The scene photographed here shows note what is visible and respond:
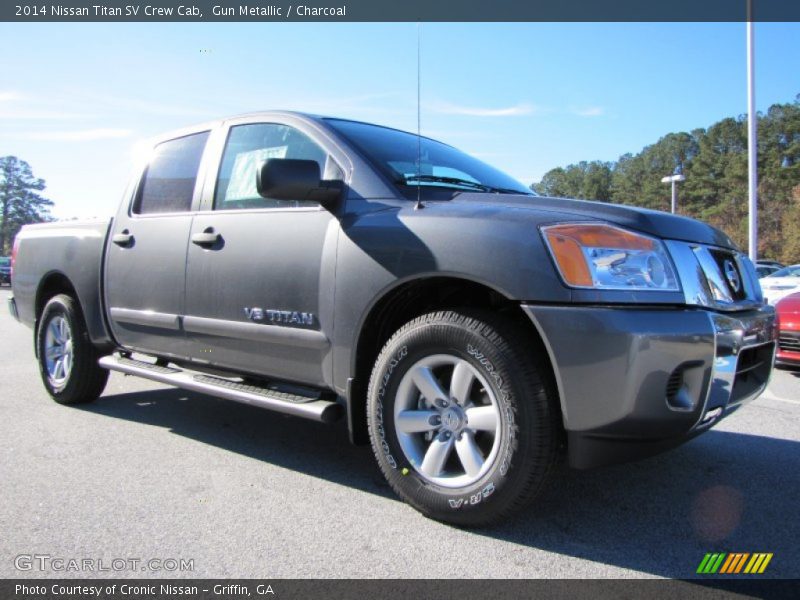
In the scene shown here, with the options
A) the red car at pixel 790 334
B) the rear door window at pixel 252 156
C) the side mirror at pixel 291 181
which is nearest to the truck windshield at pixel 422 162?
the rear door window at pixel 252 156

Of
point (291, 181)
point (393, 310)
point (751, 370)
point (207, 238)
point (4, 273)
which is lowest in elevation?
point (751, 370)

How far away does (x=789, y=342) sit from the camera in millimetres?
A: 5719

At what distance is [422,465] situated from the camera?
8.02 ft

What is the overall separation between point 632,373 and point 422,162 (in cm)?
167

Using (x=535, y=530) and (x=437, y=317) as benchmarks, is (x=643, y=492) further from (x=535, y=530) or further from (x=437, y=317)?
(x=437, y=317)

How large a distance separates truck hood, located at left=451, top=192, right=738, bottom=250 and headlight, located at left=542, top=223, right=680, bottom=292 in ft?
Result: 0.20

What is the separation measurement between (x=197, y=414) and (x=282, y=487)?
171 centimetres

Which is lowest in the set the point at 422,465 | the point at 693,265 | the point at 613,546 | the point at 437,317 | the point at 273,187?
the point at 613,546

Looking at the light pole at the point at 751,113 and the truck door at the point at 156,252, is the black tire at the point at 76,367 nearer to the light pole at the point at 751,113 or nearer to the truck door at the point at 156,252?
the truck door at the point at 156,252

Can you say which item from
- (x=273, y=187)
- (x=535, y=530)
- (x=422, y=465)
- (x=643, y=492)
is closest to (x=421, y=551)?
(x=422, y=465)

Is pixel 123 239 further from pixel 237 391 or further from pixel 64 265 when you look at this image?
pixel 237 391

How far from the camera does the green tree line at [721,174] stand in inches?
1779

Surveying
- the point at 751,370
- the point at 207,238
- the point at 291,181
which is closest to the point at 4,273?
the point at 207,238

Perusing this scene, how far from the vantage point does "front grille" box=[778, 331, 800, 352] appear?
5.66 m
